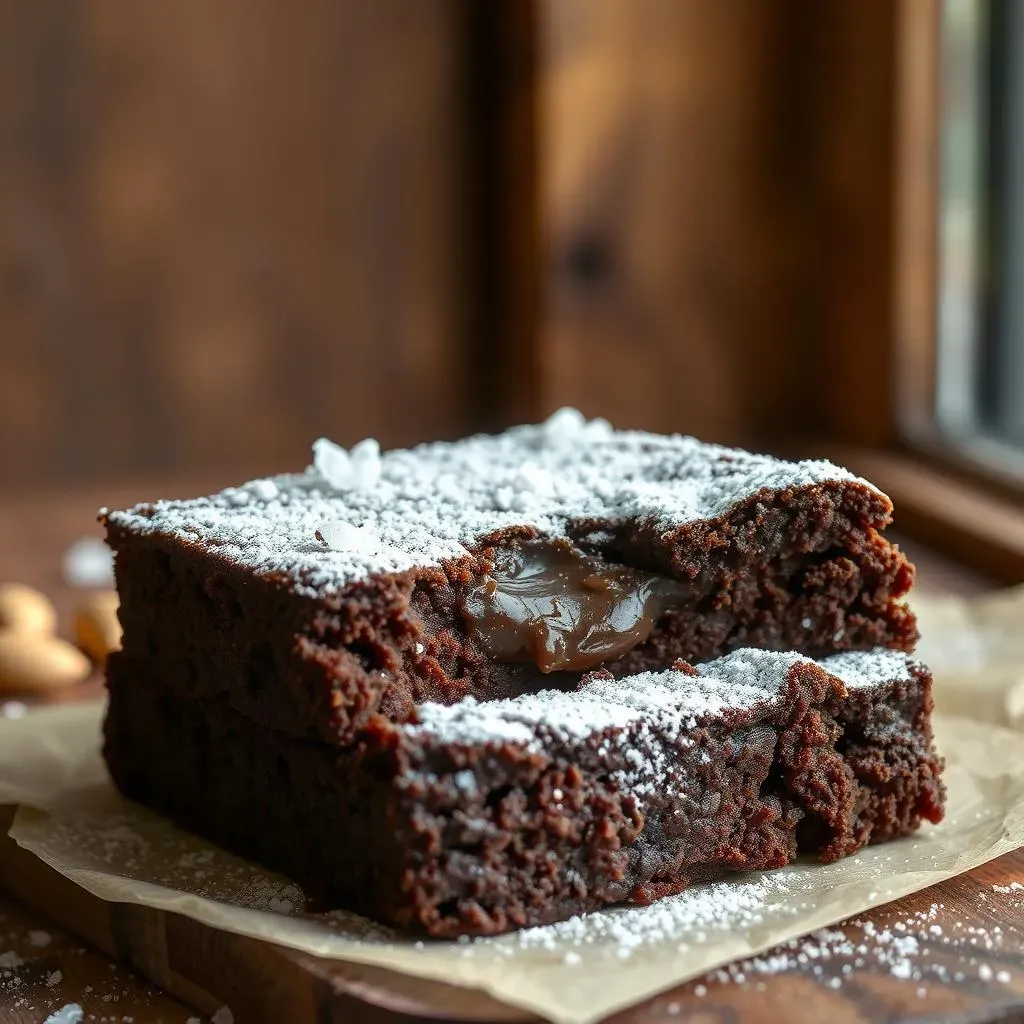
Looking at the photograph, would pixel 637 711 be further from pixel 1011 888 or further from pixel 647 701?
pixel 1011 888

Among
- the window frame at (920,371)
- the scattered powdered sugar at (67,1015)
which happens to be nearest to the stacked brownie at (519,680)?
the scattered powdered sugar at (67,1015)

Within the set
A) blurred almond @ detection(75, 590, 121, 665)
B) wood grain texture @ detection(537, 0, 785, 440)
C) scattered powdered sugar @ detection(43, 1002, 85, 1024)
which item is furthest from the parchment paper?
wood grain texture @ detection(537, 0, 785, 440)

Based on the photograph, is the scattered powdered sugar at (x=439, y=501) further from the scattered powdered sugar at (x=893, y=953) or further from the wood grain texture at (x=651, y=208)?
the wood grain texture at (x=651, y=208)

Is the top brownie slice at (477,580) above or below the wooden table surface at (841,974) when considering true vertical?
above

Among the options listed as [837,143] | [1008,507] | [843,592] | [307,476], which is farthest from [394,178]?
[843,592]

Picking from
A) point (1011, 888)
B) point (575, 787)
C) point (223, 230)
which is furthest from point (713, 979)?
point (223, 230)
